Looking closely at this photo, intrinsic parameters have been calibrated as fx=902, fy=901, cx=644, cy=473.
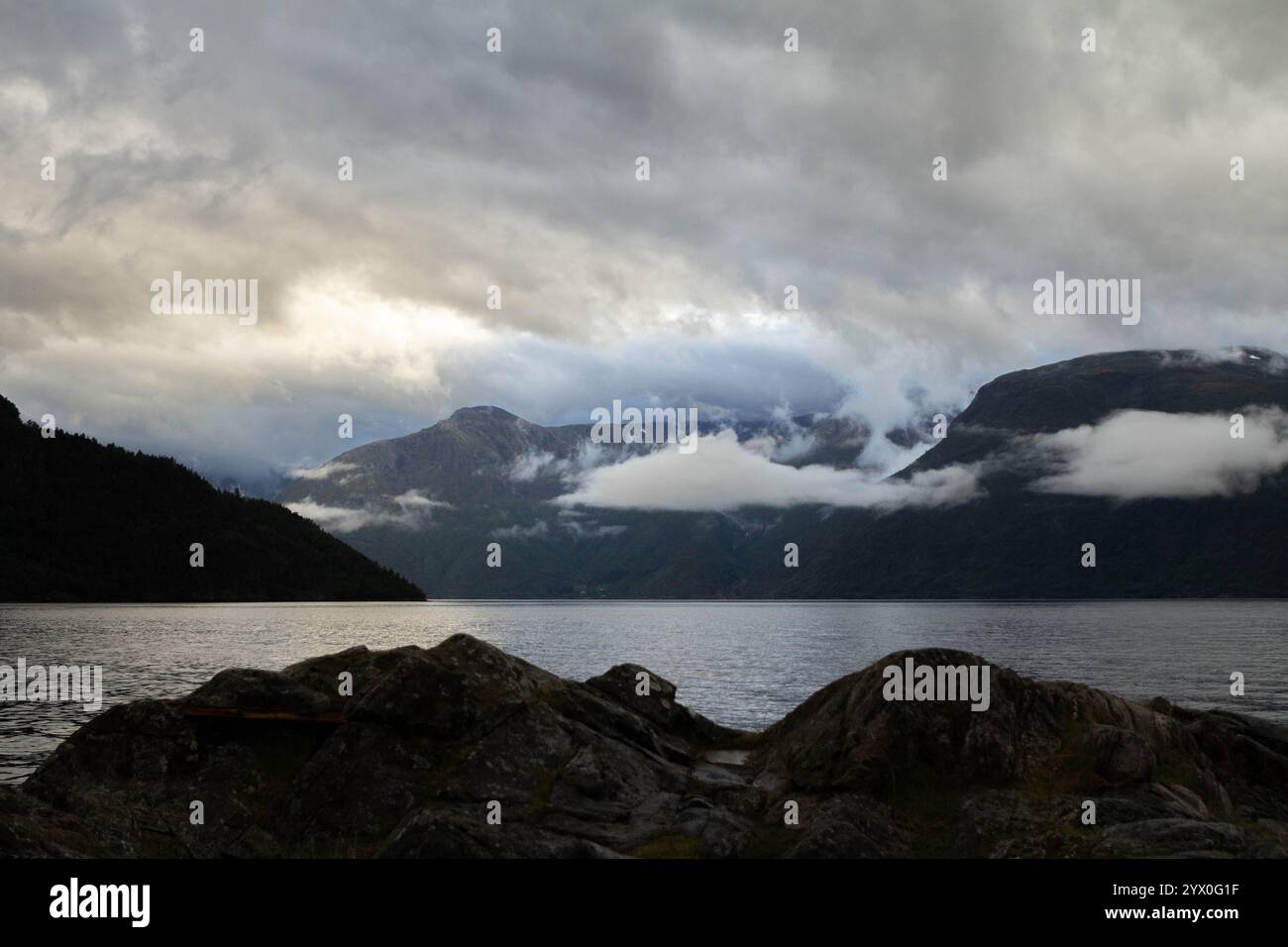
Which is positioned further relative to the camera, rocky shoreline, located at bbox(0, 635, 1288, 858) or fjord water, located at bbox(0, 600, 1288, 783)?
fjord water, located at bbox(0, 600, 1288, 783)

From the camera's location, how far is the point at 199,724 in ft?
72.9

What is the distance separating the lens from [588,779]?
834 inches

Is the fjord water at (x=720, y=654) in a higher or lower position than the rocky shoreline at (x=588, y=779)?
lower

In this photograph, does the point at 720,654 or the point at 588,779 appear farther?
the point at 720,654

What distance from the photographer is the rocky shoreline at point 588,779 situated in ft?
60.1

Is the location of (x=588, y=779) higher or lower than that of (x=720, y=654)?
higher

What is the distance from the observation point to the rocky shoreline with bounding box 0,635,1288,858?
18328mm

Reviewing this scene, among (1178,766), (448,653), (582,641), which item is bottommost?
(582,641)

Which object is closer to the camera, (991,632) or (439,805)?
(439,805)

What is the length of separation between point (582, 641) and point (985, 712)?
143310 millimetres

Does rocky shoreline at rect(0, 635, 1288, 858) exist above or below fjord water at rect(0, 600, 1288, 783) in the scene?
above

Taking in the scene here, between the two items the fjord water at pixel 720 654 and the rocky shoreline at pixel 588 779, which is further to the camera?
the fjord water at pixel 720 654
